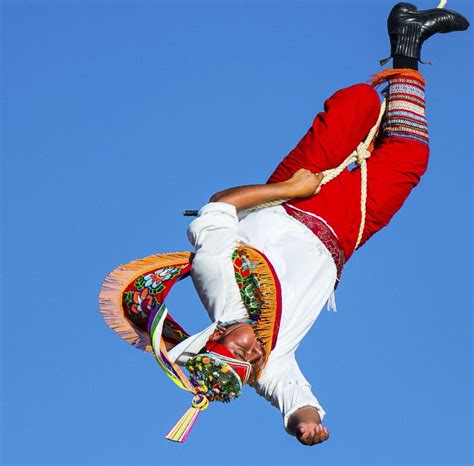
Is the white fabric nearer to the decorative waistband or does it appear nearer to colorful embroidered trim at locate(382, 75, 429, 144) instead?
the decorative waistband

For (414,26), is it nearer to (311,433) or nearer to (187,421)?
(311,433)

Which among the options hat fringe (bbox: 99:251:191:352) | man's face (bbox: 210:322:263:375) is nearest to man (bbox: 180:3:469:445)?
man's face (bbox: 210:322:263:375)

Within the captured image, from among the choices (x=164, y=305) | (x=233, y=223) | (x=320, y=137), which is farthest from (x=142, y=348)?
(x=320, y=137)

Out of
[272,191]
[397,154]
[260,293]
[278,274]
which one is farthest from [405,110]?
[260,293]

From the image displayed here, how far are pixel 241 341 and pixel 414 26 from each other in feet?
9.14

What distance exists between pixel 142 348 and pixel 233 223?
3.42 ft

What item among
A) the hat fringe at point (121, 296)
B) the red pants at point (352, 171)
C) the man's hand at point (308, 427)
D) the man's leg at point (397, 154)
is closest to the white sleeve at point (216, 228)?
the hat fringe at point (121, 296)

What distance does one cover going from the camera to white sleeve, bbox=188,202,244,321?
10977 mm

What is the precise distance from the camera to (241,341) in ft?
35.9

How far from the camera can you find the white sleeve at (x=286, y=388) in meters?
11.2

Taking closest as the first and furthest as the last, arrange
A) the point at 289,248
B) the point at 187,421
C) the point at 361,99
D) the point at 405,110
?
1. the point at 187,421
2. the point at 289,248
3. the point at 361,99
4. the point at 405,110

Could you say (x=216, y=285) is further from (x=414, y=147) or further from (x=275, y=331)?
(x=414, y=147)

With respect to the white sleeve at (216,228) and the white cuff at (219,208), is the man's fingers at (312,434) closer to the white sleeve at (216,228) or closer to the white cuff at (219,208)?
the white sleeve at (216,228)

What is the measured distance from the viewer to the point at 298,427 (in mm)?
11023
